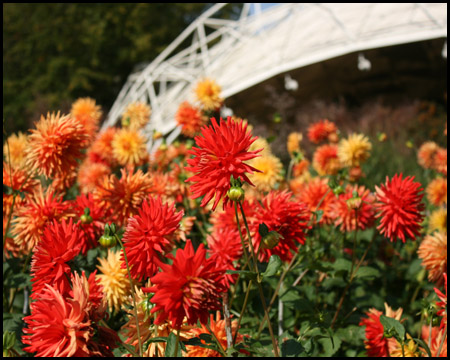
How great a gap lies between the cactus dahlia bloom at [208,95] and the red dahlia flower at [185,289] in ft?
5.59

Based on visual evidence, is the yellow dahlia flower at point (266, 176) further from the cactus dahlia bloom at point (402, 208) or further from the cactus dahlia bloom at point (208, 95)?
the cactus dahlia bloom at point (402, 208)

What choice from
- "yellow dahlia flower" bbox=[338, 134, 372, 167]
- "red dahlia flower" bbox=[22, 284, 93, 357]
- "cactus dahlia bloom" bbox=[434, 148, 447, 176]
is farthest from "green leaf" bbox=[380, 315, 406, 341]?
"cactus dahlia bloom" bbox=[434, 148, 447, 176]

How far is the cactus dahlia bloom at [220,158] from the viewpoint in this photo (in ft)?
3.16

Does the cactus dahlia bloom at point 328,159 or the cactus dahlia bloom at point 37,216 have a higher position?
the cactus dahlia bloom at point 328,159

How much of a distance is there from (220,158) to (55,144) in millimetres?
957

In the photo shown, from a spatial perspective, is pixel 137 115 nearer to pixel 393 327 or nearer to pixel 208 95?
pixel 208 95

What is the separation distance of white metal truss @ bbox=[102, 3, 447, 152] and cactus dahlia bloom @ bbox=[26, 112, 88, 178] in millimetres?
8095

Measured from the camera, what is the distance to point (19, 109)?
63.2 ft

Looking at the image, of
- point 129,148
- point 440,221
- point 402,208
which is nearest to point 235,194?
point 402,208

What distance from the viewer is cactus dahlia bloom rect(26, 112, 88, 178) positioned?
1.64m

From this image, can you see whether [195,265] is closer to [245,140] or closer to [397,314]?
[245,140]

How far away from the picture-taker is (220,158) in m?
0.97

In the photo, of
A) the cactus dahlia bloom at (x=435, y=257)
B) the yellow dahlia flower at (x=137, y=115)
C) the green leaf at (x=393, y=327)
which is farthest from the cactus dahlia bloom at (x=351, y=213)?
the yellow dahlia flower at (x=137, y=115)

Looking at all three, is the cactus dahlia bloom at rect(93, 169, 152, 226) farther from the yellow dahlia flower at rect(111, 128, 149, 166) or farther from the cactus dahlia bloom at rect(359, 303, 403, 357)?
the cactus dahlia bloom at rect(359, 303, 403, 357)
